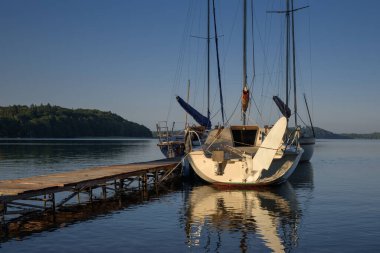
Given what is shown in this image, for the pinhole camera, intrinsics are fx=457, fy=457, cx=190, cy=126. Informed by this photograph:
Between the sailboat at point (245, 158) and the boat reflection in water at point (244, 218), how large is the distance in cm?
81


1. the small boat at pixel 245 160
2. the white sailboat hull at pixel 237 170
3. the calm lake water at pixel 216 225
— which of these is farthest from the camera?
the white sailboat hull at pixel 237 170

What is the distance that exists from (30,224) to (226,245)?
26.3ft

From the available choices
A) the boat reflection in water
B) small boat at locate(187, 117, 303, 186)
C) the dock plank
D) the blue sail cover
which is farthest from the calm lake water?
the blue sail cover

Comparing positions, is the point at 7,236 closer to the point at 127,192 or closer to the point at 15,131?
the point at 127,192

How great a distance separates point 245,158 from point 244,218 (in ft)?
28.1

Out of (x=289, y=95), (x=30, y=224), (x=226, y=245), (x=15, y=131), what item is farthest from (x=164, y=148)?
(x=15, y=131)

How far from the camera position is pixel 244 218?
19.1 m

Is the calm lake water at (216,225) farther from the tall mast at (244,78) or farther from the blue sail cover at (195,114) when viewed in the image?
the blue sail cover at (195,114)

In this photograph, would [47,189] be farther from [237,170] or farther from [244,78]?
[244,78]

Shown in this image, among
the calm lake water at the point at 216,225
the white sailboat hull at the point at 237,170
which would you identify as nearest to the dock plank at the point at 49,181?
the calm lake water at the point at 216,225

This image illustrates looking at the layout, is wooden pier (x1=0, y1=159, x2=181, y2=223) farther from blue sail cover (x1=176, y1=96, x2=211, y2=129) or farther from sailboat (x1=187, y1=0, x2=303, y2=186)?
blue sail cover (x1=176, y1=96, x2=211, y2=129)

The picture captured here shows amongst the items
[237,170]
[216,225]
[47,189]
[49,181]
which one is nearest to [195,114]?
[237,170]

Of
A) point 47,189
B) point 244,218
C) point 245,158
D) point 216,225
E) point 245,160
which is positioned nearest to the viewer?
point 216,225

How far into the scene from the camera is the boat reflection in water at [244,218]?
15.0 m
